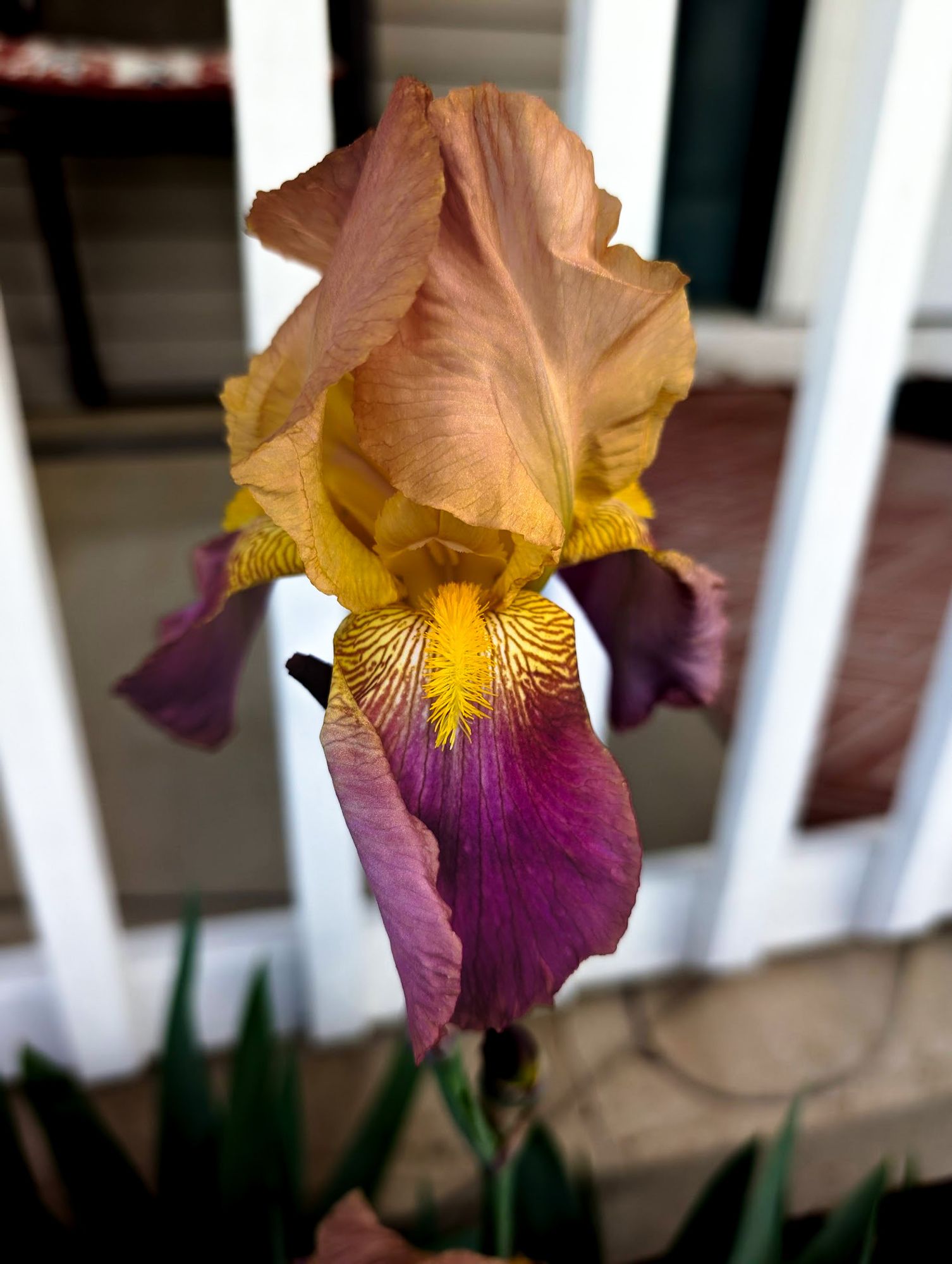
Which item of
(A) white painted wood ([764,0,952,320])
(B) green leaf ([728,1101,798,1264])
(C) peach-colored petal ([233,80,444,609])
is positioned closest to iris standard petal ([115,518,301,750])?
(C) peach-colored petal ([233,80,444,609])

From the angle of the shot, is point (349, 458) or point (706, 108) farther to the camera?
point (706, 108)

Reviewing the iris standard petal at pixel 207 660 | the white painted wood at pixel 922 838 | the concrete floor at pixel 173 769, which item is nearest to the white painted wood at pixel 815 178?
the concrete floor at pixel 173 769

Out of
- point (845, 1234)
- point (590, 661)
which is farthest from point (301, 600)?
point (845, 1234)

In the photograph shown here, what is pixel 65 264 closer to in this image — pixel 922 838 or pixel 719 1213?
pixel 922 838

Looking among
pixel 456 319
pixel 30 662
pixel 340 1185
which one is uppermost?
pixel 456 319

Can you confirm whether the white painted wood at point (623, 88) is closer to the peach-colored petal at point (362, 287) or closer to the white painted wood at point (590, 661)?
the white painted wood at point (590, 661)

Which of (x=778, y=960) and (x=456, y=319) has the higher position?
(x=456, y=319)

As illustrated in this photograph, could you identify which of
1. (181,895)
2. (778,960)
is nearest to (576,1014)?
(778,960)

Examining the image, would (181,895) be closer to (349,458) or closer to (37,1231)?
(37,1231)
